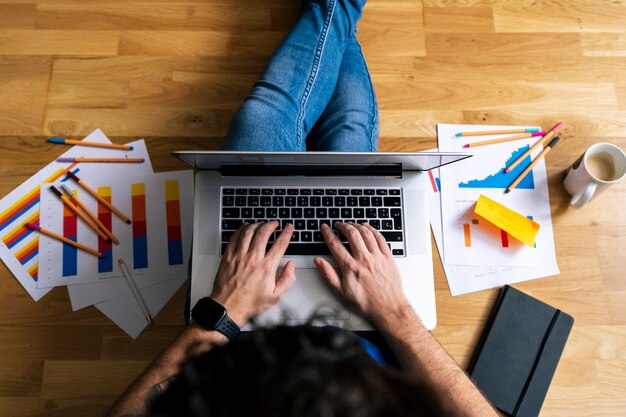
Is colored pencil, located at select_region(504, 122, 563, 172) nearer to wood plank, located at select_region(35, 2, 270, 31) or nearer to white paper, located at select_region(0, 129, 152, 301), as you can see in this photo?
wood plank, located at select_region(35, 2, 270, 31)

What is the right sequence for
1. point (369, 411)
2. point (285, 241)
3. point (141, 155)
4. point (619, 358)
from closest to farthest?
point (369, 411), point (285, 241), point (619, 358), point (141, 155)

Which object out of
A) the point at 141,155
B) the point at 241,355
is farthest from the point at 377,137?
the point at 241,355

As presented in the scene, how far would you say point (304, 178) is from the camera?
898mm

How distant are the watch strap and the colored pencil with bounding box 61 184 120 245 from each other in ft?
1.36

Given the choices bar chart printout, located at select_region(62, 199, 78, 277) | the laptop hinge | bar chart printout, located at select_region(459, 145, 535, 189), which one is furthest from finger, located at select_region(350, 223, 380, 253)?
bar chart printout, located at select_region(62, 199, 78, 277)

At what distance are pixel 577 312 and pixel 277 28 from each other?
1.01 metres

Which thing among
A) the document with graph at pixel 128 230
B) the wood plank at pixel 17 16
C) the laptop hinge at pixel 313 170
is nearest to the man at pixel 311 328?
the laptop hinge at pixel 313 170

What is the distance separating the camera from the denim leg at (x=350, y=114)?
1037mm

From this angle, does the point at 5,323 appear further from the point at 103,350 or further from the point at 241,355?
the point at 241,355

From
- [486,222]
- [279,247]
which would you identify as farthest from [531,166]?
[279,247]

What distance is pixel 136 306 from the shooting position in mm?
1024

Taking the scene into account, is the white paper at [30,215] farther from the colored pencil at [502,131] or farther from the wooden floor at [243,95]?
the colored pencil at [502,131]

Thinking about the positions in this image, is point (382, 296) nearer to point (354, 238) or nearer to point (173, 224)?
point (354, 238)

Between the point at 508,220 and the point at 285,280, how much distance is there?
0.54 meters
